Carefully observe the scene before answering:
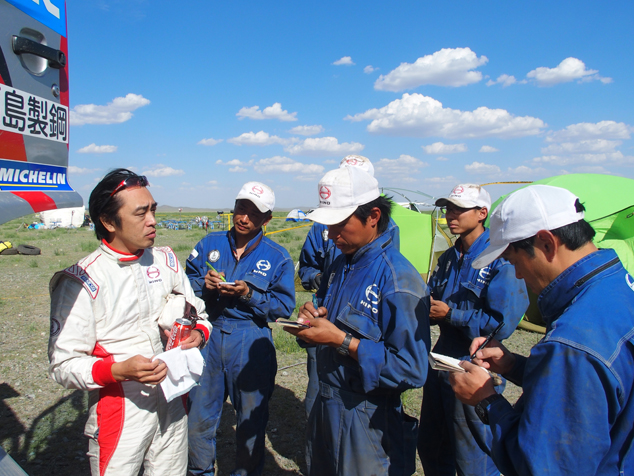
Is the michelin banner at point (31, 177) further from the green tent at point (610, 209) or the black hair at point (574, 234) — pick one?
the green tent at point (610, 209)

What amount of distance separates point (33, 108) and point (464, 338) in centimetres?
305

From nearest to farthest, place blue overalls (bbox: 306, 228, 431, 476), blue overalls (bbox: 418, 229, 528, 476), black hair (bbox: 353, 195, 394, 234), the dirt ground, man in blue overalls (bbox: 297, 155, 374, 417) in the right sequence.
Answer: blue overalls (bbox: 306, 228, 431, 476), black hair (bbox: 353, 195, 394, 234), blue overalls (bbox: 418, 229, 528, 476), the dirt ground, man in blue overalls (bbox: 297, 155, 374, 417)

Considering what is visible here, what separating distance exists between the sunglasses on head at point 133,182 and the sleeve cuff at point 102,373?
0.90 metres

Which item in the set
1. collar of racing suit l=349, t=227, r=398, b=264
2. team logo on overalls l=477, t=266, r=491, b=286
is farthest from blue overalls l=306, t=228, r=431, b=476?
team logo on overalls l=477, t=266, r=491, b=286

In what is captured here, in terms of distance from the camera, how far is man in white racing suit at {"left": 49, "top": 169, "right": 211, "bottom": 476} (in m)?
2.08

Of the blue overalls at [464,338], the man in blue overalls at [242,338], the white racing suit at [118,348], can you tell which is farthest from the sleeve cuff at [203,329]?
the blue overalls at [464,338]

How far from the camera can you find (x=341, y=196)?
2.22 m

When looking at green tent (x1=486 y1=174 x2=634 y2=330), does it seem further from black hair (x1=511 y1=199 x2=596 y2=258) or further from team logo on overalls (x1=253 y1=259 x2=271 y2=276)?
black hair (x1=511 y1=199 x2=596 y2=258)

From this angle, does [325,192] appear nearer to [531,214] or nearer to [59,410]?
[531,214]

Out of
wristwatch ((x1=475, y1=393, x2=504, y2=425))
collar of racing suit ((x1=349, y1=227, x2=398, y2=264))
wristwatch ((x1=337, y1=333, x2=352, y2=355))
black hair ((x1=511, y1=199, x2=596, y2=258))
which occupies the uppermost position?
black hair ((x1=511, y1=199, x2=596, y2=258))

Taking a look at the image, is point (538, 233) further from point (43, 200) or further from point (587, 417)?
point (43, 200)

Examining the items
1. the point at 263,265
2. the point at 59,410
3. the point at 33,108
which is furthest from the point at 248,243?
the point at 59,410

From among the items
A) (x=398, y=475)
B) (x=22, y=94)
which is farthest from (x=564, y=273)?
(x=22, y=94)

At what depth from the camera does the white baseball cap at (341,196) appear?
2.21 m
